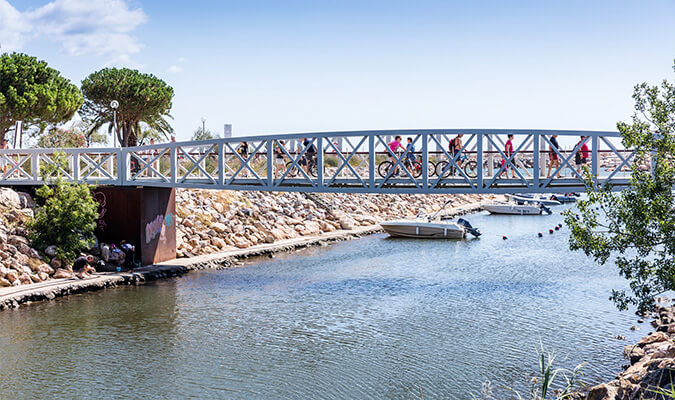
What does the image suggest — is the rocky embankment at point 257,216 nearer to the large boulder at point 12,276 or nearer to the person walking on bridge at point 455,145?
the large boulder at point 12,276

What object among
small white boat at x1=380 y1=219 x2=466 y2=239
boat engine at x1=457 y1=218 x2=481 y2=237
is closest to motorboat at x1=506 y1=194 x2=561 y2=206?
boat engine at x1=457 y1=218 x2=481 y2=237

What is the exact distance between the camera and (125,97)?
5481cm

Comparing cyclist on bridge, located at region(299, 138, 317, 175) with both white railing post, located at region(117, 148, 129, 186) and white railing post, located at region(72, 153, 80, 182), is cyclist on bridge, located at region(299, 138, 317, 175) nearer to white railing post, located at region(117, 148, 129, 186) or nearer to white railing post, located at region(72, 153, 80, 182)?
white railing post, located at region(117, 148, 129, 186)

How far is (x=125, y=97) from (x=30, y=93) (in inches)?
455

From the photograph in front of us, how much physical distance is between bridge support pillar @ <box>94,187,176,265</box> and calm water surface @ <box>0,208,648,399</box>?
2.37 metres

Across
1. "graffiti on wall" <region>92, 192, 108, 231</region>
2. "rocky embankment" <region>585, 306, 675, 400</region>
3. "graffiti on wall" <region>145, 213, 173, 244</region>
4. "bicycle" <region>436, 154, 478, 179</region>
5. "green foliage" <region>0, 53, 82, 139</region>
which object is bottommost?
"rocky embankment" <region>585, 306, 675, 400</region>

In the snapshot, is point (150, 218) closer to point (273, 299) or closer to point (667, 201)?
Result: point (273, 299)

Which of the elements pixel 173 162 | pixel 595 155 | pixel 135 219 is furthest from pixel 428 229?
pixel 595 155


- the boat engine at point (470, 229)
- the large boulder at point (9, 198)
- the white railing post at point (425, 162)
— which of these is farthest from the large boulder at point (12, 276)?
the boat engine at point (470, 229)

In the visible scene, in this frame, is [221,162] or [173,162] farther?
[173,162]

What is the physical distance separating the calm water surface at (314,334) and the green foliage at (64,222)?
110 inches

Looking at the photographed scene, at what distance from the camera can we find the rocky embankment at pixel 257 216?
3516cm

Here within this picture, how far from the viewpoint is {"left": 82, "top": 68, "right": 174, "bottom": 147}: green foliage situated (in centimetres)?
5475

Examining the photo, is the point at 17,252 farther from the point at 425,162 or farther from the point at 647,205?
the point at 647,205
